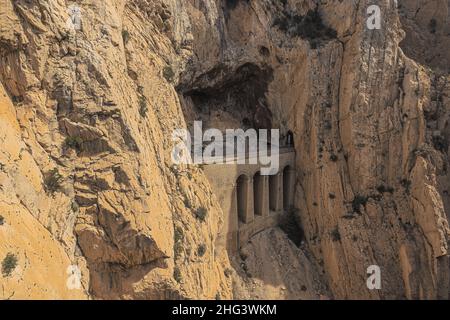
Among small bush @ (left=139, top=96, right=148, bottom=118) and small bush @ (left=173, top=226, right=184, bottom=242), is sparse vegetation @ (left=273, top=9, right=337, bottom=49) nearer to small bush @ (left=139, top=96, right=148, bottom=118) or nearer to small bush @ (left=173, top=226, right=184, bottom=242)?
small bush @ (left=139, top=96, right=148, bottom=118)

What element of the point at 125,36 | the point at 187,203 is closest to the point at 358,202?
the point at 187,203

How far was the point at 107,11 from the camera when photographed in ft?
71.2

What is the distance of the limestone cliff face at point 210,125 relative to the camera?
18.1 metres

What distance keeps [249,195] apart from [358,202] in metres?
8.37

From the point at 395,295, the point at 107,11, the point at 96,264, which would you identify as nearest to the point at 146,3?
the point at 107,11

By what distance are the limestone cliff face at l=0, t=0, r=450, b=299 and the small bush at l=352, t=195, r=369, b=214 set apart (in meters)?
0.07

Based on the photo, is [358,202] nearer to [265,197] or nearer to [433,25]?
[265,197]

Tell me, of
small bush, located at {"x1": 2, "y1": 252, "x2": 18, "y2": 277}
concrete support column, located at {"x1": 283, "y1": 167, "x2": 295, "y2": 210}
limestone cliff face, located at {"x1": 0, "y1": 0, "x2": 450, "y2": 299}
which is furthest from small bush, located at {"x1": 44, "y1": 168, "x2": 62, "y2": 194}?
concrete support column, located at {"x1": 283, "y1": 167, "x2": 295, "y2": 210}

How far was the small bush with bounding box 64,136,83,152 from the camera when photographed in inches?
746

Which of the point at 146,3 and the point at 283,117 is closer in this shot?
the point at 146,3

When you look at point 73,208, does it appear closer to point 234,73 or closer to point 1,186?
point 1,186

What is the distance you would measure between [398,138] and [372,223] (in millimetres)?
6711

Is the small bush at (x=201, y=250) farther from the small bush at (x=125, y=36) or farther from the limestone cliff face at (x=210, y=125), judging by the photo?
the small bush at (x=125, y=36)

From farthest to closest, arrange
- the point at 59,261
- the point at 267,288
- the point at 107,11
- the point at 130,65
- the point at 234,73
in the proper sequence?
the point at 234,73
the point at 267,288
the point at 130,65
the point at 107,11
the point at 59,261
